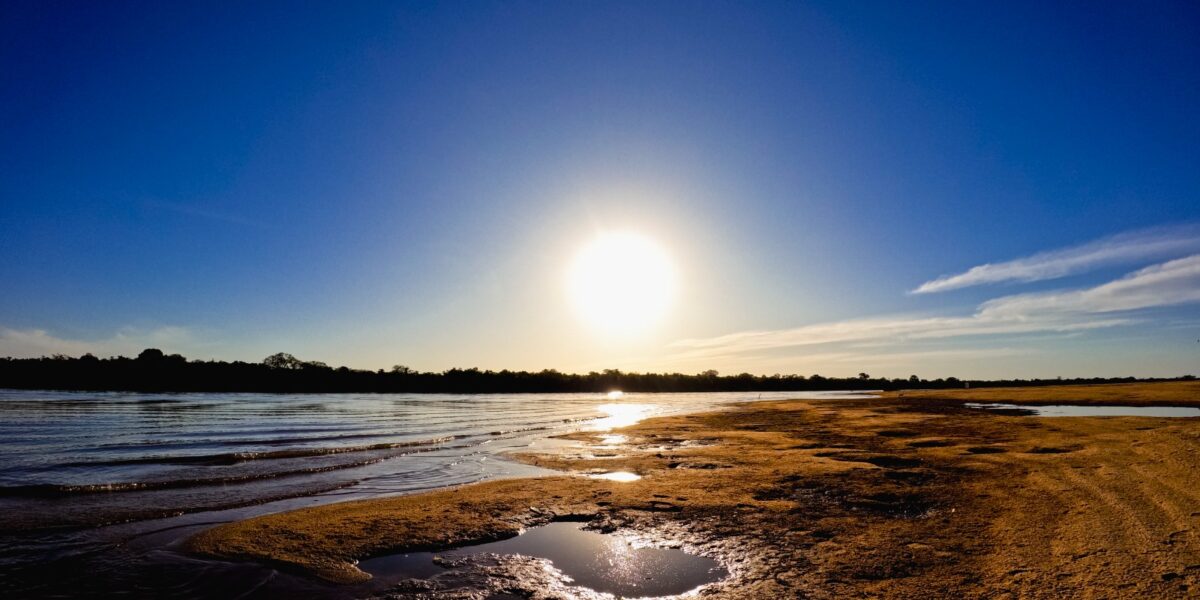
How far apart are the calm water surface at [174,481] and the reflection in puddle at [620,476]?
7.62 ft

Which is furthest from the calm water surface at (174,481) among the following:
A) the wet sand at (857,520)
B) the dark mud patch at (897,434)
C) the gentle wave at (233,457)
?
the dark mud patch at (897,434)

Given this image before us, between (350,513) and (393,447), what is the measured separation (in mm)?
10748

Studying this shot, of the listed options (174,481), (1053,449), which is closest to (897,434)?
(1053,449)

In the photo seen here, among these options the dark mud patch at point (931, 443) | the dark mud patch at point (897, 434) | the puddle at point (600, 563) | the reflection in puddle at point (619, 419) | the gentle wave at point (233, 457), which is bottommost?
the reflection in puddle at point (619, 419)

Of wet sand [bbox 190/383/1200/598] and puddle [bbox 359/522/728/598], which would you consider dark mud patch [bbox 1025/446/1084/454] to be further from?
puddle [bbox 359/522/728/598]

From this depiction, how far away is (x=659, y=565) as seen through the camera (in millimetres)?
6484

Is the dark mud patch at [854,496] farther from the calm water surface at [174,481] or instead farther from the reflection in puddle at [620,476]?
the calm water surface at [174,481]

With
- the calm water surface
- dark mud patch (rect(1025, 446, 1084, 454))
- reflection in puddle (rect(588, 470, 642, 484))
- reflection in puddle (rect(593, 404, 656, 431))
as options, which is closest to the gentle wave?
the calm water surface

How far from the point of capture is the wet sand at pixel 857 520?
18.1 ft

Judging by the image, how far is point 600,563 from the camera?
6.62 meters

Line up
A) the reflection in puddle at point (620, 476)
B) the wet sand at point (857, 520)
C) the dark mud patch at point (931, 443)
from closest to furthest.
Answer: the wet sand at point (857, 520) → the reflection in puddle at point (620, 476) → the dark mud patch at point (931, 443)

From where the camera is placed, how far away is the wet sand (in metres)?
5.51

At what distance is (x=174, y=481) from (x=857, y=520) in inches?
575

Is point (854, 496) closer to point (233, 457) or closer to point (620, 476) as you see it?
point (620, 476)
